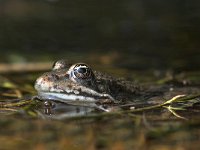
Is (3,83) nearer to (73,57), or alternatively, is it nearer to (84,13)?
(73,57)

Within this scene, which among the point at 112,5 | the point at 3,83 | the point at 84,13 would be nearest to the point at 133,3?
the point at 112,5

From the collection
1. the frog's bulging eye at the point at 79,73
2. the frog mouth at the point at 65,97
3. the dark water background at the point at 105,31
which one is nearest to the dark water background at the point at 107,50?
the dark water background at the point at 105,31

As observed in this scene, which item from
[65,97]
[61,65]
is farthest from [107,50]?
[65,97]

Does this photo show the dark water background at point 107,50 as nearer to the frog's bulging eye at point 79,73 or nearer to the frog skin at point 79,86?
the frog skin at point 79,86

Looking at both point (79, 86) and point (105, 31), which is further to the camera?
point (105, 31)

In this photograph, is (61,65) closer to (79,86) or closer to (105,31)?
(79,86)

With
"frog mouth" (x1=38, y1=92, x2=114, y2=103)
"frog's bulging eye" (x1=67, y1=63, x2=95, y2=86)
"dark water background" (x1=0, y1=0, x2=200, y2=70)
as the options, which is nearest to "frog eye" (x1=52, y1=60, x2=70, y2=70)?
"frog's bulging eye" (x1=67, y1=63, x2=95, y2=86)
